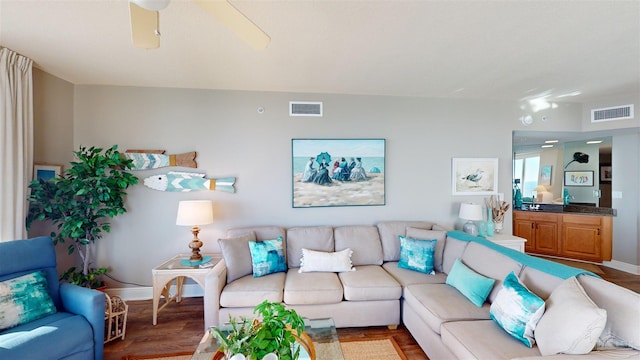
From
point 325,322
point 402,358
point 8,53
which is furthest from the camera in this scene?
point 8,53

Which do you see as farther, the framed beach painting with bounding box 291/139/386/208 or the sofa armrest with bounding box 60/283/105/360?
the framed beach painting with bounding box 291/139/386/208

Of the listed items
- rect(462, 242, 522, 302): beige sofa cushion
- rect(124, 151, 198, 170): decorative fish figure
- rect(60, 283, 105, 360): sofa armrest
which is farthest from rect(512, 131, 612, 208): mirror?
rect(60, 283, 105, 360): sofa armrest

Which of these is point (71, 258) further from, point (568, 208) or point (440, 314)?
point (568, 208)

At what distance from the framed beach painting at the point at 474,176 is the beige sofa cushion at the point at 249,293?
2.65m

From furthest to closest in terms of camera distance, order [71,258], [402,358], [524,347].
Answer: [71,258] → [402,358] → [524,347]

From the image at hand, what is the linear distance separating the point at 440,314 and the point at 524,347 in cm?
49

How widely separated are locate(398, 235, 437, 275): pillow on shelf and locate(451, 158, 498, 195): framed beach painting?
1.13m

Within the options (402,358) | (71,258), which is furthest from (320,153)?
(71,258)

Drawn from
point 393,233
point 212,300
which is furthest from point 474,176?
point 212,300

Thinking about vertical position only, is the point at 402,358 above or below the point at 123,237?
below

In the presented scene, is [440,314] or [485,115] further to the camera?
[485,115]

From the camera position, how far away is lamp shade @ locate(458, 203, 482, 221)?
10.0 feet

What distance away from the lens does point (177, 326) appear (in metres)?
2.43

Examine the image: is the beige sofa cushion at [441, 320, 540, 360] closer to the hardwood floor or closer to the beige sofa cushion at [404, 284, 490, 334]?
the beige sofa cushion at [404, 284, 490, 334]
